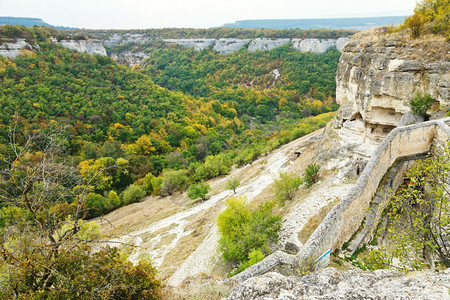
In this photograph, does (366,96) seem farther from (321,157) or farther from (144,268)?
(144,268)

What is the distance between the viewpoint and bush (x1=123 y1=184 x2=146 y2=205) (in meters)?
35.9

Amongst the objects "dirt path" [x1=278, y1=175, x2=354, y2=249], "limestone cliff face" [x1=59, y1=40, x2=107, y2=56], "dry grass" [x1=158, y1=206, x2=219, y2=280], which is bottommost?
"dry grass" [x1=158, y1=206, x2=219, y2=280]

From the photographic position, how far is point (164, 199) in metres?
36.0

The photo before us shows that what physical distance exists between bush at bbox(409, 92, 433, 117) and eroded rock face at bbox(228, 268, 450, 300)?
16.4 m

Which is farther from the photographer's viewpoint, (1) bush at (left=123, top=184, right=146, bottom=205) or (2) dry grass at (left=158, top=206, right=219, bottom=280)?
(1) bush at (left=123, top=184, right=146, bottom=205)

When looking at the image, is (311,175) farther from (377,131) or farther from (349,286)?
(349,286)

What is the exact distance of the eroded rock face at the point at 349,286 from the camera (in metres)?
4.06

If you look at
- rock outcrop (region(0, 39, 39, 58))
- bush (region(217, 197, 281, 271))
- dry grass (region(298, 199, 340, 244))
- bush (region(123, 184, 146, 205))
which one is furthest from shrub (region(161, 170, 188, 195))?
rock outcrop (region(0, 39, 39, 58))

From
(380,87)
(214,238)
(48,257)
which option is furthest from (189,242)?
(380,87)

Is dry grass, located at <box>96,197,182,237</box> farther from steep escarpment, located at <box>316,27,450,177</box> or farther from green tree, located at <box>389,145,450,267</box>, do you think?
green tree, located at <box>389,145,450,267</box>

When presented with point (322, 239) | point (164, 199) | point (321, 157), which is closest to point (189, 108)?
point (164, 199)

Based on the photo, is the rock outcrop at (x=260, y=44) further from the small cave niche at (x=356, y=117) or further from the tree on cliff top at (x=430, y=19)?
the small cave niche at (x=356, y=117)

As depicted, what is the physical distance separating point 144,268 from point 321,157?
17.9m

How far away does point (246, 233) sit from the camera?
1359 centimetres
